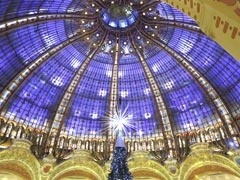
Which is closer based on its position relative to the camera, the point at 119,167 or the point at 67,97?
the point at 119,167

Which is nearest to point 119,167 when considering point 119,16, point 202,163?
point 202,163

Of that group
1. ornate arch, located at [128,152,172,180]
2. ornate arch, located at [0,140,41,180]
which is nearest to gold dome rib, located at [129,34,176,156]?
ornate arch, located at [128,152,172,180]

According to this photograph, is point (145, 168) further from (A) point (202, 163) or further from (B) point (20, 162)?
(B) point (20, 162)

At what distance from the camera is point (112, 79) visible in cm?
3281

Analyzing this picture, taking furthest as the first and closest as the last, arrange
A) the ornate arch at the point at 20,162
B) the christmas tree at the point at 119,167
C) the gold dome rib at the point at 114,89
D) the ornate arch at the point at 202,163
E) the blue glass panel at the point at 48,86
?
the gold dome rib at the point at 114,89
the blue glass panel at the point at 48,86
the ornate arch at the point at 202,163
the ornate arch at the point at 20,162
the christmas tree at the point at 119,167

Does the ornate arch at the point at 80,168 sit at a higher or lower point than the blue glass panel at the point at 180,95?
lower

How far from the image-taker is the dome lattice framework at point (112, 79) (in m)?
26.9

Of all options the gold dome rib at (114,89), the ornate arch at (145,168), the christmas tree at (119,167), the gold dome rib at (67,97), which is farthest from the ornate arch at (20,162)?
the christmas tree at (119,167)

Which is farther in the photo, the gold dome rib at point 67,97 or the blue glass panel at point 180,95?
the gold dome rib at point 67,97

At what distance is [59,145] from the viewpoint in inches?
1144

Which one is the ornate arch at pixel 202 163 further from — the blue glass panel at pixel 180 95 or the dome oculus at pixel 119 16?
the dome oculus at pixel 119 16

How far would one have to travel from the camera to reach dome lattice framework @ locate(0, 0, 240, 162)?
26.9 m

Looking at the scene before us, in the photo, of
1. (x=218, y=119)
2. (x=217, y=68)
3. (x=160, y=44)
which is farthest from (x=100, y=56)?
(x=218, y=119)

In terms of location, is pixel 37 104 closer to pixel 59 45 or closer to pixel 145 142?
pixel 59 45
